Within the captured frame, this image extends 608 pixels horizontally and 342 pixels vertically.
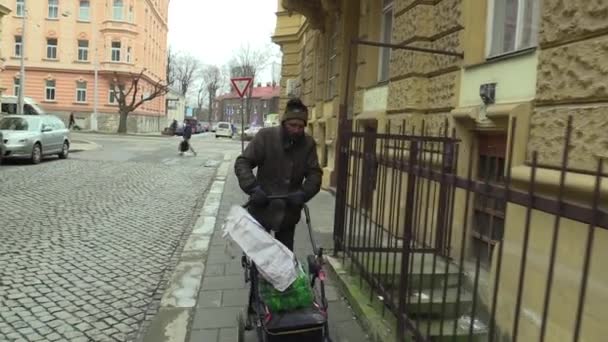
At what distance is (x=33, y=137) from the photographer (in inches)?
697

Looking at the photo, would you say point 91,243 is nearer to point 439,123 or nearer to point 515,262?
point 439,123

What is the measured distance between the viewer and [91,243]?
730 cm

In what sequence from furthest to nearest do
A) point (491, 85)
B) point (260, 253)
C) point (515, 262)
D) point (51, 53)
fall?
point (51, 53)
point (491, 85)
point (515, 262)
point (260, 253)

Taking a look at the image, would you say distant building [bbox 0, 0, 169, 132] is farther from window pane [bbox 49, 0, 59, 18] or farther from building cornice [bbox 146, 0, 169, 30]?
building cornice [bbox 146, 0, 169, 30]

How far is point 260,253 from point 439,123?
3.49 meters

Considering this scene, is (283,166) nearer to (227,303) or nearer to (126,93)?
(227,303)

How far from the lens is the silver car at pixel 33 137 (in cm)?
1697

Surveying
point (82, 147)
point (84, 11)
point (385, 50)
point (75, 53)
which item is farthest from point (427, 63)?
point (84, 11)

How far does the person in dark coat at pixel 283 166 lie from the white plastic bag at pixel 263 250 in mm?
546

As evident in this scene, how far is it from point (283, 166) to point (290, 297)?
1.19 m

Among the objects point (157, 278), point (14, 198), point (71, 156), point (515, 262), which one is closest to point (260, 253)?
point (515, 262)

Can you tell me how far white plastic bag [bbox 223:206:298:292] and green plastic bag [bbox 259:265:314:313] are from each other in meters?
0.05

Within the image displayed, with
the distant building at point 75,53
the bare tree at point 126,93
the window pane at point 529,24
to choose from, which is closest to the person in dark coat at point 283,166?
the window pane at point 529,24

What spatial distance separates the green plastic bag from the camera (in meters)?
3.53
